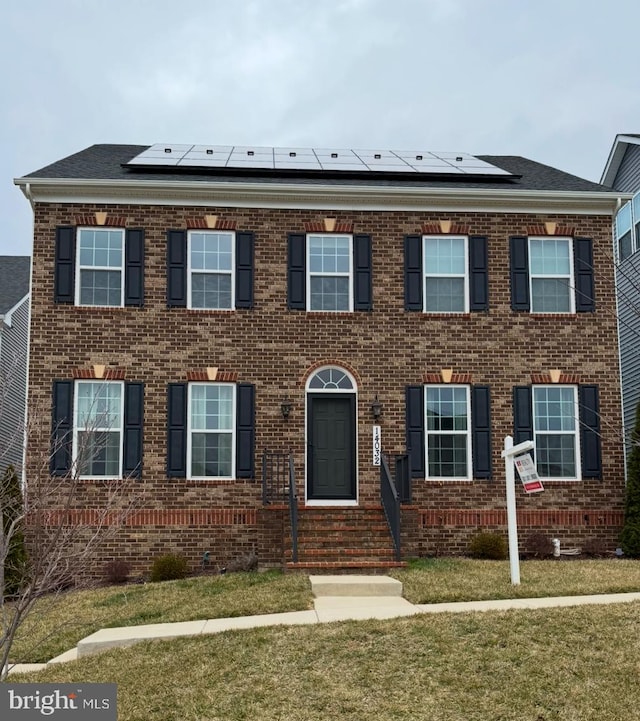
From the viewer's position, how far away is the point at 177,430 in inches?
604

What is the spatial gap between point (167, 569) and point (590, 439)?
7545mm

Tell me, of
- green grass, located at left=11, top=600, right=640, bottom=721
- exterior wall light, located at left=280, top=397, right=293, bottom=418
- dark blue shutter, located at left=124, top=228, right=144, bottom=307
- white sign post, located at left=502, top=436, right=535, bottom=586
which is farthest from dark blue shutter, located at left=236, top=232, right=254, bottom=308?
green grass, located at left=11, top=600, right=640, bottom=721

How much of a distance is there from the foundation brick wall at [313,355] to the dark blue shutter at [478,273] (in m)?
0.14

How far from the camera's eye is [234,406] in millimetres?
15570

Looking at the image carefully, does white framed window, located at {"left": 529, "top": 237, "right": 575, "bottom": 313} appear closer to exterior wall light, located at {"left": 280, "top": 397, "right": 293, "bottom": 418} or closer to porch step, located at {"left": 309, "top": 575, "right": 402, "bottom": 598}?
exterior wall light, located at {"left": 280, "top": 397, "right": 293, "bottom": 418}

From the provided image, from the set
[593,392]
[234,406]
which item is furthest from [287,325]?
[593,392]

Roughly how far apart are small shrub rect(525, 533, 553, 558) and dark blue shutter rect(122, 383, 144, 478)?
667cm

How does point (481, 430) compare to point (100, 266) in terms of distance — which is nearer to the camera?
point (100, 266)

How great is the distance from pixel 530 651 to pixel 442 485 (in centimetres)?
815

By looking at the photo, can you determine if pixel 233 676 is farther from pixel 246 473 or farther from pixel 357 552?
pixel 246 473

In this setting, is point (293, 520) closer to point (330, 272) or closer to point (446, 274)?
point (330, 272)

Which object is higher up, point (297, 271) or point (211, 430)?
point (297, 271)

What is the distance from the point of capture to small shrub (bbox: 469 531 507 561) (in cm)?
1488

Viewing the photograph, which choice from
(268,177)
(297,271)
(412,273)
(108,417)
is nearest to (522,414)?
(412,273)
